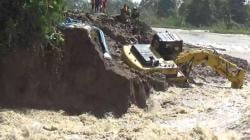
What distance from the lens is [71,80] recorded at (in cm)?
1962

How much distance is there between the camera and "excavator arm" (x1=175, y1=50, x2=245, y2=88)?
27062mm

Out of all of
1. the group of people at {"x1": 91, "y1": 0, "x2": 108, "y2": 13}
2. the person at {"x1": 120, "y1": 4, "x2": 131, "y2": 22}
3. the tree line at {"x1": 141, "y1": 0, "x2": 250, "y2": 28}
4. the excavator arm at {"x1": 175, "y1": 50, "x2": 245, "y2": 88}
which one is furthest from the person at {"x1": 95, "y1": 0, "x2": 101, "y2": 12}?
the tree line at {"x1": 141, "y1": 0, "x2": 250, "y2": 28}

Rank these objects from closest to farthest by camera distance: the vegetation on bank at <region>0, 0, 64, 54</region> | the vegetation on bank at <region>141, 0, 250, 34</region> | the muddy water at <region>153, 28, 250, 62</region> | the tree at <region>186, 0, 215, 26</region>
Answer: the vegetation on bank at <region>0, 0, 64, 54</region>
the muddy water at <region>153, 28, 250, 62</region>
the vegetation on bank at <region>141, 0, 250, 34</region>
the tree at <region>186, 0, 215, 26</region>

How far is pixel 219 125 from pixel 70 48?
514 cm

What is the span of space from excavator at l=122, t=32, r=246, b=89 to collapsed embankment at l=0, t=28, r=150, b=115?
3.99 m

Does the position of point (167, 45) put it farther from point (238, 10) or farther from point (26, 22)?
point (238, 10)

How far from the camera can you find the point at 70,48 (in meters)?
20.0

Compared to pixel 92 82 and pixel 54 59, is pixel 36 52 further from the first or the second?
pixel 92 82

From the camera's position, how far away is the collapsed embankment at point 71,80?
18547 millimetres

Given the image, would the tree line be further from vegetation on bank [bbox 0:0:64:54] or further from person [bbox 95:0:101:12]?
vegetation on bank [bbox 0:0:64:54]

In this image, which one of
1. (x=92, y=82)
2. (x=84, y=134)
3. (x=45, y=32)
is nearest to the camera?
(x=84, y=134)

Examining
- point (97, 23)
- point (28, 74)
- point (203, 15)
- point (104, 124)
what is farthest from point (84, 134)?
point (203, 15)

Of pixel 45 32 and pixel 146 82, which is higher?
pixel 45 32

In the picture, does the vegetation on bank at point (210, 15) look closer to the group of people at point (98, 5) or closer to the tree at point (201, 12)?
the tree at point (201, 12)
